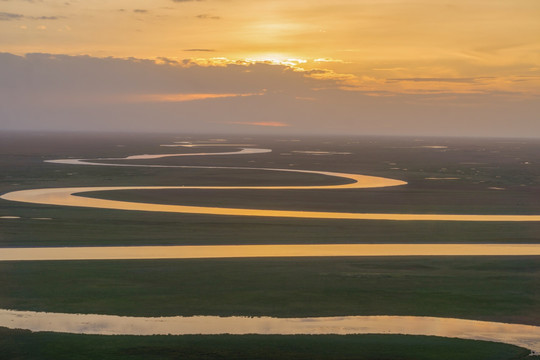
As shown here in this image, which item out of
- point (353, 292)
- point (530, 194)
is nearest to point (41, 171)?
point (530, 194)

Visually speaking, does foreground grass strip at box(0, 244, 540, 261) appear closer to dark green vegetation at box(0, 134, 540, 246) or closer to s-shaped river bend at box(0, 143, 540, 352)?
s-shaped river bend at box(0, 143, 540, 352)

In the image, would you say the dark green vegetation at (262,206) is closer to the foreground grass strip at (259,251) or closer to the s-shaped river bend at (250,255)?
the foreground grass strip at (259,251)

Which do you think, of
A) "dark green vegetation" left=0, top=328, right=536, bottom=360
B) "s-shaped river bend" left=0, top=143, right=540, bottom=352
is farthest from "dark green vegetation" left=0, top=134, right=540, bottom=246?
"dark green vegetation" left=0, top=328, right=536, bottom=360

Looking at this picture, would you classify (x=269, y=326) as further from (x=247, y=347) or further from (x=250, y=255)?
(x=250, y=255)

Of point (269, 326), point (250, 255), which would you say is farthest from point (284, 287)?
point (250, 255)

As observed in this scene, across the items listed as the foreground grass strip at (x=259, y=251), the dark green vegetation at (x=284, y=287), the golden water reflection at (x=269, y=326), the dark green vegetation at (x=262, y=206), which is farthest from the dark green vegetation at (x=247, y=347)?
the dark green vegetation at (x=262, y=206)

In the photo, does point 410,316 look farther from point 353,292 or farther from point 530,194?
point 530,194
